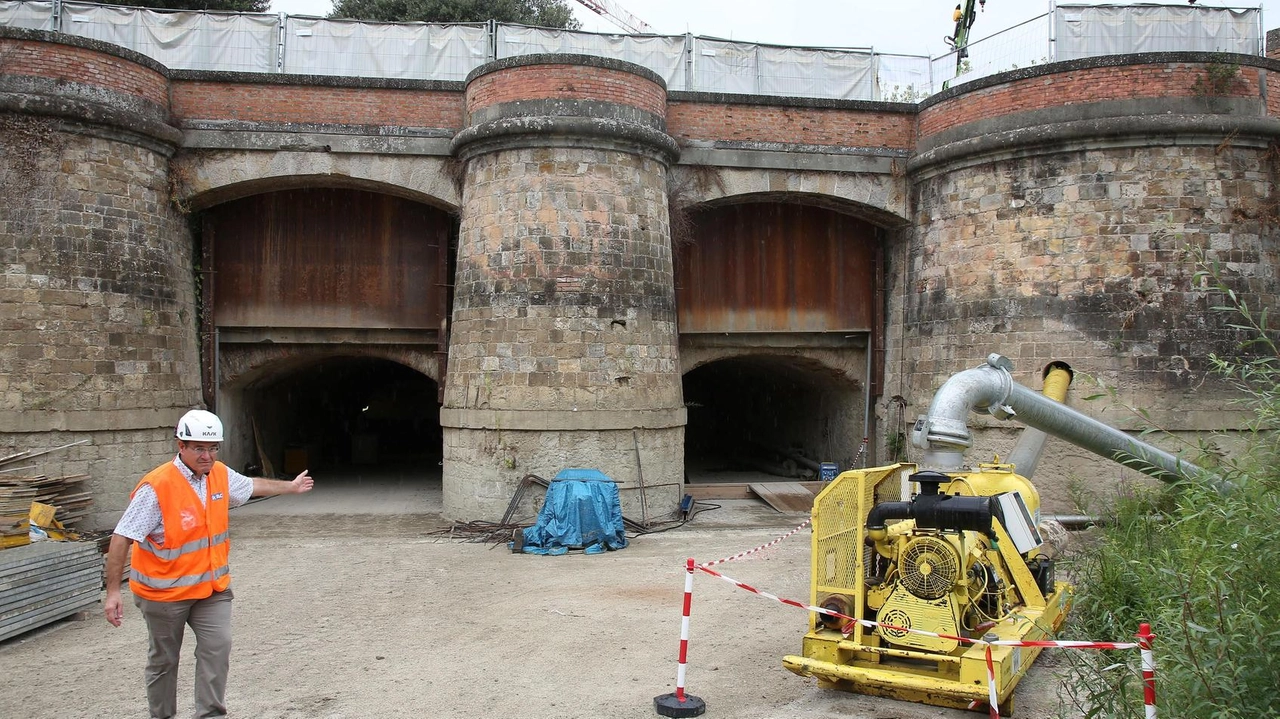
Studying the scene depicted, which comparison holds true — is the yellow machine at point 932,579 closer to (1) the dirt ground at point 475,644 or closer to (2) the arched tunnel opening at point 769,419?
(1) the dirt ground at point 475,644

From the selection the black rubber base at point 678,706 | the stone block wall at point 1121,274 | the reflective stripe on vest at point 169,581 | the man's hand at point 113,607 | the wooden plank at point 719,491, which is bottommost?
the wooden plank at point 719,491

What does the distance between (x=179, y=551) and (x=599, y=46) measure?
12.1 m

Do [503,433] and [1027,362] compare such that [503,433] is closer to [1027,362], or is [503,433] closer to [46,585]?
[46,585]

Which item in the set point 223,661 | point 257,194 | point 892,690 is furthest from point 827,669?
point 257,194

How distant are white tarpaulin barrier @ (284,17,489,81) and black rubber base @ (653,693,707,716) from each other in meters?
11.5

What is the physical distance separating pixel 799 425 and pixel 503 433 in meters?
7.62

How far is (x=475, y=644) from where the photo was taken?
23.9 feet

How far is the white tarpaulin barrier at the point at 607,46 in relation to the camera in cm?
1505

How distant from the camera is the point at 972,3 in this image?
724 inches

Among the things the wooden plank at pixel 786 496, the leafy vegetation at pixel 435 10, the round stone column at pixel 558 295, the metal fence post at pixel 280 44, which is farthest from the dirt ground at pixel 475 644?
the leafy vegetation at pixel 435 10

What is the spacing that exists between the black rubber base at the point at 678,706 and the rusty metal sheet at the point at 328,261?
382 inches

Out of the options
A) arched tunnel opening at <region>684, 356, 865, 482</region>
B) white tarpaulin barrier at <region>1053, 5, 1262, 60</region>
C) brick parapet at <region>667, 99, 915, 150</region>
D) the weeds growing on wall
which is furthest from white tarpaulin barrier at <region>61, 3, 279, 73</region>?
the weeds growing on wall

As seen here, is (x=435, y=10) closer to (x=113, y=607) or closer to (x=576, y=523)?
(x=576, y=523)

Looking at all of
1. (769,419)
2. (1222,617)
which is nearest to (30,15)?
(769,419)
